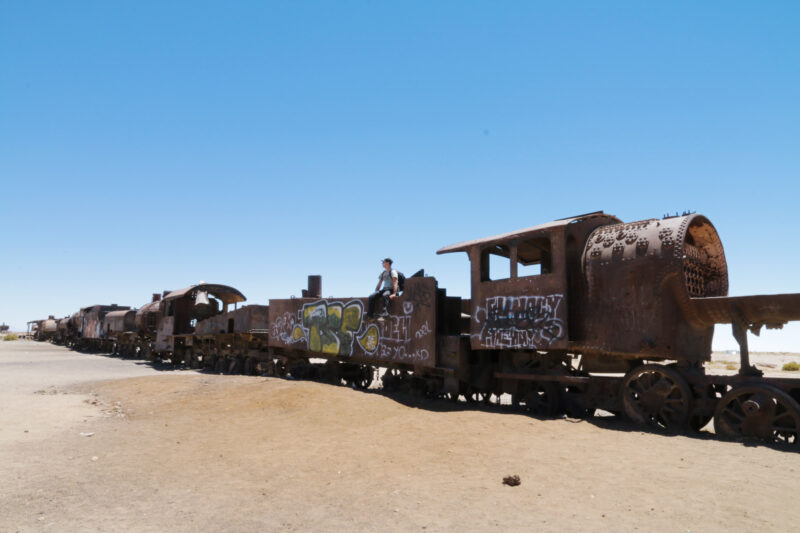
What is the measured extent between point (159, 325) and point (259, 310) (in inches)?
404

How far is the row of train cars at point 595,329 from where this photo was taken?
298 inches

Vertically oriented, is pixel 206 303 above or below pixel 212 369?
above

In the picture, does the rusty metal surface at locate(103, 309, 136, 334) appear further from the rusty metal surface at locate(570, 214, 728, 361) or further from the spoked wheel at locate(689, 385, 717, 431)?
the spoked wheel at locate(689, 385, 717, 431)

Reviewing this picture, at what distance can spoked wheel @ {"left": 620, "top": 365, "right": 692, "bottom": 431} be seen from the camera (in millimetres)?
7789

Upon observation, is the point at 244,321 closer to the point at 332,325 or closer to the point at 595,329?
the point at 332,325

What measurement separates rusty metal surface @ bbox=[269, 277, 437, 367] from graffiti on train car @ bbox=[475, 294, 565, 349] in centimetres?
138

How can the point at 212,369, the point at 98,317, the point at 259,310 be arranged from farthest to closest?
the point at 98,317 < the point at 212,369 < the point at 259,310

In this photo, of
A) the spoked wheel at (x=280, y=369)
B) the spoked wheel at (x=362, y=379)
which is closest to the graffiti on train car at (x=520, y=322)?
the spoked wheel at (x=362, y=379)

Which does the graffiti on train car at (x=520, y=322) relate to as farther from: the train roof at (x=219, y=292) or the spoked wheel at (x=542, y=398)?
the train roof at (x=219, y=292)

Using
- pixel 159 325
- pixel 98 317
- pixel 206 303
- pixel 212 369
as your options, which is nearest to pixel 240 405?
pixel 212 369

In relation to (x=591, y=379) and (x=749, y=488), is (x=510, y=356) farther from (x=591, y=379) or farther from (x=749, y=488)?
(x=749, y=488)

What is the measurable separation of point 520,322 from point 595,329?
55.9 inches

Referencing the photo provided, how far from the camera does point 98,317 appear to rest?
3772cm

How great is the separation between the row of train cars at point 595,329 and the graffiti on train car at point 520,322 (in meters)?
0.02
